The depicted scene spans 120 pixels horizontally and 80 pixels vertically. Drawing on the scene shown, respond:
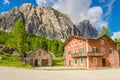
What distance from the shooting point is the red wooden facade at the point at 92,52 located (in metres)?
51.4

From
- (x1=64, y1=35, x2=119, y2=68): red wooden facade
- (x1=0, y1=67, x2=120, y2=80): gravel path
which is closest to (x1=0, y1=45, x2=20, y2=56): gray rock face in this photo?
(x1=64, y1=35, x2=119, y2=68): red wooden facade

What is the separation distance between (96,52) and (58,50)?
62.1 meters

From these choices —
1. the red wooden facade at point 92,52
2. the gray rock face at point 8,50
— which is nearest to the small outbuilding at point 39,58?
the gray rock face at point 8,50

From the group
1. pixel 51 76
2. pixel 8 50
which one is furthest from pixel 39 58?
pixel 51 76

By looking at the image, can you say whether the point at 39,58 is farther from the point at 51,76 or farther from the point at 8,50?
the point at 51,76

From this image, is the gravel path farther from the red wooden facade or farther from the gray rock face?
the gray rock face

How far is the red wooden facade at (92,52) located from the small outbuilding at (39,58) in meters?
11.4

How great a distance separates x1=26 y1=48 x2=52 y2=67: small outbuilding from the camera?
67500 millimetres

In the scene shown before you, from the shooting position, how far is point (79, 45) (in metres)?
55.2

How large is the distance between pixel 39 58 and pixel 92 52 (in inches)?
954

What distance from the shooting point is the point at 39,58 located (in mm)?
68438

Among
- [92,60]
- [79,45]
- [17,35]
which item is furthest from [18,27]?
[92,60]

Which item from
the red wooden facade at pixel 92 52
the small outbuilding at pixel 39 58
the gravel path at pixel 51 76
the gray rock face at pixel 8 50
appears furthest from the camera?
the small outbuilding at pixel 39 58

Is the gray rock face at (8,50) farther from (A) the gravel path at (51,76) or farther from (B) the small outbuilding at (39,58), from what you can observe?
(A) the gravel path at (51,76)
